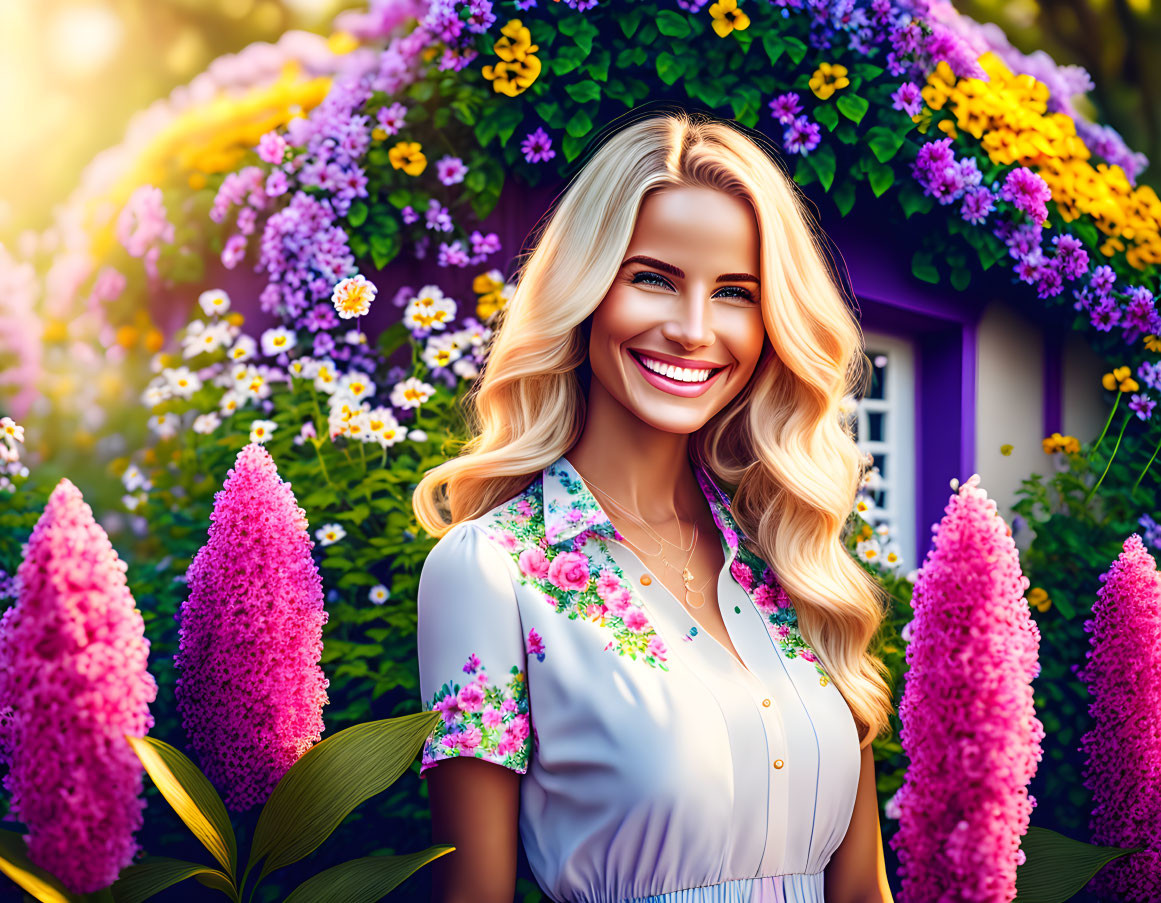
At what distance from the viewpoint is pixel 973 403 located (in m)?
2.64

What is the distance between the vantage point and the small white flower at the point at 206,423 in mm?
2533

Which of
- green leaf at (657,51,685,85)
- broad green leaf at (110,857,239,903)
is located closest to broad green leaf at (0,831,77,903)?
broad green leaf at (110,857,239,903)

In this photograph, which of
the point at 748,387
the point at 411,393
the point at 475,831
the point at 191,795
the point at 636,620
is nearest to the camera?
the point at 191,795

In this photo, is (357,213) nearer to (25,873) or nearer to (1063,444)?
(25,873)

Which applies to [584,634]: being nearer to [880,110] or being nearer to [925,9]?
[880,110]

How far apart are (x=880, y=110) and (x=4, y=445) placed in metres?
2.33

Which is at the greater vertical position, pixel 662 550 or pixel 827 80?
pixel 827 80

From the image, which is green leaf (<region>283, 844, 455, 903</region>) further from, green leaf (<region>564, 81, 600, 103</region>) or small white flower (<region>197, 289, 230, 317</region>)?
green leaf (<region>564, 81, 600, 103</region>)

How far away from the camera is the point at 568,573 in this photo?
5.55ft

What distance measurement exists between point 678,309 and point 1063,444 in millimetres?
1382

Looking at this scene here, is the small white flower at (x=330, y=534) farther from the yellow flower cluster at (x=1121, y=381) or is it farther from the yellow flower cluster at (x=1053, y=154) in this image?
the yellow flower cluster at (x=1121, y=381)

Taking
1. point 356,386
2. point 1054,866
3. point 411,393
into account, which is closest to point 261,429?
point 356,386

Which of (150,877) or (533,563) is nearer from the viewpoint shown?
(150,877)

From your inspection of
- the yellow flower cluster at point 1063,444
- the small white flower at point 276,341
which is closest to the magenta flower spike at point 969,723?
the yellow flower cluster at point 1063,444
